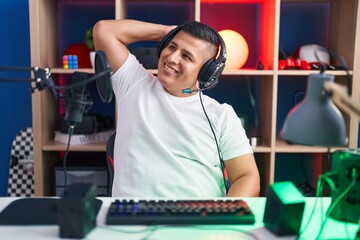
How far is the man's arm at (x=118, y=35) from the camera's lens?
1.50 m

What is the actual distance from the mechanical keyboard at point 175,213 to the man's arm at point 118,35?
27.1 inches

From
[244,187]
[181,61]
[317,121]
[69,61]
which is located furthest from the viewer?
[69,61]

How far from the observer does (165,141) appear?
1.41m

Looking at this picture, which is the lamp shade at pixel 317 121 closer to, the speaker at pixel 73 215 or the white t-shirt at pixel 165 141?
the speaker at pixel 73 215

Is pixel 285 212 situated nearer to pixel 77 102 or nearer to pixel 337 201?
pixel 337 201

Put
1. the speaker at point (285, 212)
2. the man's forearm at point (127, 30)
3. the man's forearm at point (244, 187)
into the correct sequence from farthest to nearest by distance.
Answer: the man's forearm at point (127, 30), the man's forearm at point (244, 187), the speaker at point (285, 212)

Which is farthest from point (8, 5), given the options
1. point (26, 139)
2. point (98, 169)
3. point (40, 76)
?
point (40, 76)

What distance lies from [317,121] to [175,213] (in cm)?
36

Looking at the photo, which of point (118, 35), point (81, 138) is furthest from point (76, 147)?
point (118, 35)

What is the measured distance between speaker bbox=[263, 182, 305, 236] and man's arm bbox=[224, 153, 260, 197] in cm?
46

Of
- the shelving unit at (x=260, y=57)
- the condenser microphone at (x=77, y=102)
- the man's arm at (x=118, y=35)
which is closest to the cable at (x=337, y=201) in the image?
the condenser microphone at (x=77, y=102)

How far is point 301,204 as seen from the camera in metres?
0.82

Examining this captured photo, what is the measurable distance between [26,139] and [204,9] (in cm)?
128

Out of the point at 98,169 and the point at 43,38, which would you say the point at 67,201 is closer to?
the point at 98,169
